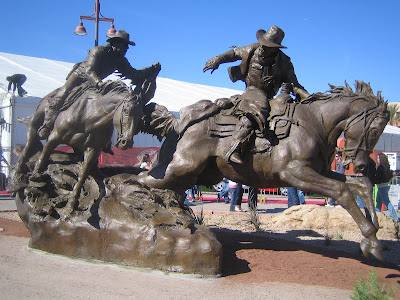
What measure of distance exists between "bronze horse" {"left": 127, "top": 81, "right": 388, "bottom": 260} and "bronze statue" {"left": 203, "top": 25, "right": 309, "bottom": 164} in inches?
12.3

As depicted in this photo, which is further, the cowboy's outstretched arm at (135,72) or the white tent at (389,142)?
the white tent at (389,142)

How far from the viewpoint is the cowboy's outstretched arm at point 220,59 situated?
6.29 m

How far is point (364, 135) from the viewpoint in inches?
214

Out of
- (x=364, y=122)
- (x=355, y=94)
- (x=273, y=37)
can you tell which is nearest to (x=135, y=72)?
(x=273, y=37)

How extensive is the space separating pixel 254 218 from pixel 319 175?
3.33m

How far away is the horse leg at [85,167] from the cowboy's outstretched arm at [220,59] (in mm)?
2071

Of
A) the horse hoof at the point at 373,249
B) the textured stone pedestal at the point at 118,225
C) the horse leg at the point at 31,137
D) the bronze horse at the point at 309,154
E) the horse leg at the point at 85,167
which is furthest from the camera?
the horse leg at the point at 31,137

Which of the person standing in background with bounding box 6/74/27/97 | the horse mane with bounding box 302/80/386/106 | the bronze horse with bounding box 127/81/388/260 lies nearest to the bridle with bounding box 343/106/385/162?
the bronze horse with bounding box 127/81/388/260

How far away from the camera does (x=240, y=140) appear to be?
222 inches

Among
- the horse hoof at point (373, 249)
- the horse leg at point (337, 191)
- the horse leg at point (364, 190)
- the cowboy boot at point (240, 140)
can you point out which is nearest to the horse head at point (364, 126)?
the horse leg at point (364, 190)

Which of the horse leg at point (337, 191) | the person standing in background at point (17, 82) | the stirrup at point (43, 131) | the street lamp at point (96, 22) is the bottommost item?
the horse leg at point (337, 191)

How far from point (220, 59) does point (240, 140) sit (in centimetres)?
142

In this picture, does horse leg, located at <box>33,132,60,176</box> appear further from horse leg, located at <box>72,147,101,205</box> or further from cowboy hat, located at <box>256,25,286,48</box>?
cowboy hat, located at <box>256,25,286,48</box>

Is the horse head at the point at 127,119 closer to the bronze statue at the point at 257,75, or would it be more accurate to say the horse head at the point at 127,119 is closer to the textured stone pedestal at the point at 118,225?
the textured stone pedestal at the point at 118,225
